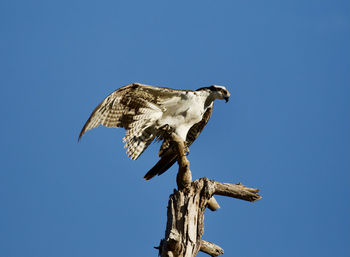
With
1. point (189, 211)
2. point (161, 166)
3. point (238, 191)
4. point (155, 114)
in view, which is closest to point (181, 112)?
point (155, 114)

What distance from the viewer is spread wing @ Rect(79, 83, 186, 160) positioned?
814 centimetres

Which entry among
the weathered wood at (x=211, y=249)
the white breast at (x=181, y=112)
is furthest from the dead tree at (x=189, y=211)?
the white breast at (x=181, y=112)

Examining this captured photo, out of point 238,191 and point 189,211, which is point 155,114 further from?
point 189,211

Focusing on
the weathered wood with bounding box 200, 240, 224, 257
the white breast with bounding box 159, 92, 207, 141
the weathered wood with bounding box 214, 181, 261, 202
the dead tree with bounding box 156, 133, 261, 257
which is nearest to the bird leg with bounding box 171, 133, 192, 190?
the dead tree with bounding box 156, 133, 261, 257

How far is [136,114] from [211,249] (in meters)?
2.72

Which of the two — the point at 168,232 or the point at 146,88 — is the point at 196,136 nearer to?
the point at 146,88

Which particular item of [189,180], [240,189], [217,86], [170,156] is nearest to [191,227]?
[189,180]

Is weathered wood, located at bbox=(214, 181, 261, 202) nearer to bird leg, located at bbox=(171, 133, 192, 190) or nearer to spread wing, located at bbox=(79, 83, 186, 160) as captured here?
bird leg, located at bbox=(171, 133, 192, 190)

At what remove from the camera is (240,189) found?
24.7 ft

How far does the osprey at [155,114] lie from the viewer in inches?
324

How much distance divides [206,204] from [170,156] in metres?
1.71

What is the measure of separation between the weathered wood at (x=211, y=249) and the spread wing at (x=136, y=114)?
2.15 m

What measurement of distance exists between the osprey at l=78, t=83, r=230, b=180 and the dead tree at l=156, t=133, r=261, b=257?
1.09 m

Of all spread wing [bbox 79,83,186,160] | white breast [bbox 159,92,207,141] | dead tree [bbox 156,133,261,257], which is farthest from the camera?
white breast [bbox 159,92,207,141]
